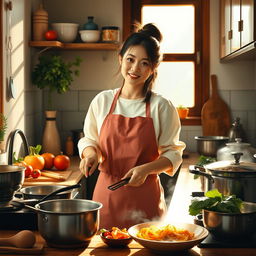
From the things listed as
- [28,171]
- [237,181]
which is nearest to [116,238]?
[237,181]

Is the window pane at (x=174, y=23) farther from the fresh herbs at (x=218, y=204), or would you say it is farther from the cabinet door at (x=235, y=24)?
the fresh herbs at (x=218, y=204)

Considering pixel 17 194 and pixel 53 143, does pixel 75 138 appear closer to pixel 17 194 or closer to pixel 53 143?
pixel 53 143

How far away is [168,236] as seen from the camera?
5.30ft

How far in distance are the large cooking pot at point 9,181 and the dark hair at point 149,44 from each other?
804 mm

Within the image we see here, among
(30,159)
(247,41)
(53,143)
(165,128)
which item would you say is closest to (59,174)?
(30,159)

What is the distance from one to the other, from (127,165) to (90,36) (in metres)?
2.08

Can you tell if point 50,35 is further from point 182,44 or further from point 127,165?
point 127,165

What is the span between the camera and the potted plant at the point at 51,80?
411cm

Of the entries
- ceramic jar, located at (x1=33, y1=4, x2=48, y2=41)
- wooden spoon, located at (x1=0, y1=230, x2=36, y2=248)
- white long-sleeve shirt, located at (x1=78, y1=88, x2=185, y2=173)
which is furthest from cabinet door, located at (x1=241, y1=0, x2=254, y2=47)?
wooden spoon, located at (x1=0, y1=230, x2=36, y2=248)

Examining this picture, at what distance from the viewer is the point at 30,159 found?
3426mm

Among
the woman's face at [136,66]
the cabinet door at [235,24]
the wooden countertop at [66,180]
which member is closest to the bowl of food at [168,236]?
the woman's face at [136,66]

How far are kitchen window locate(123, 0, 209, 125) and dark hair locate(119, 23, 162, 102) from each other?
80.5 inches

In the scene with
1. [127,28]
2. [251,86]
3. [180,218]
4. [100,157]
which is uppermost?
[127,28]

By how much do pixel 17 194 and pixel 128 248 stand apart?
0.60 metres
